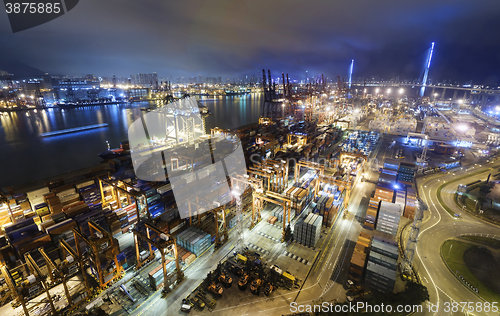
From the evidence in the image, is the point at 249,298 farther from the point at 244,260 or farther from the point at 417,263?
the point at 417,263

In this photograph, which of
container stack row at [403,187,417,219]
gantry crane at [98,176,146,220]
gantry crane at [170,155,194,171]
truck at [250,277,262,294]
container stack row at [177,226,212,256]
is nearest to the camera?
truck at [250,277,262,294]

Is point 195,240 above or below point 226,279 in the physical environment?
above

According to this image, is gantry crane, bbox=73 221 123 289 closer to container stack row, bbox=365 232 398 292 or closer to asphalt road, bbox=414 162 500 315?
container stack row, bbox=365 232 398 292

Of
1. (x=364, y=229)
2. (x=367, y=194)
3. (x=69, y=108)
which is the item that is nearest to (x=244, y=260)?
(x=364, y=229)

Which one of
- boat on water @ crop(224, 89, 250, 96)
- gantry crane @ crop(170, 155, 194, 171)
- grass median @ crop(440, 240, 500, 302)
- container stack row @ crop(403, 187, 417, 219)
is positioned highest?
boat on water @ crop(224, 89, 250, 96)

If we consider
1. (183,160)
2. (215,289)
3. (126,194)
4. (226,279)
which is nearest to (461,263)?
(226,279)

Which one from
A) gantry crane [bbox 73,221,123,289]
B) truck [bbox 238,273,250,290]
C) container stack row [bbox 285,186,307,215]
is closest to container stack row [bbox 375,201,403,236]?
container stack row [bbox 285,186,307,215]

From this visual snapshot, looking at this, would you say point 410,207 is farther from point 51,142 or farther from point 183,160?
point 51,142
